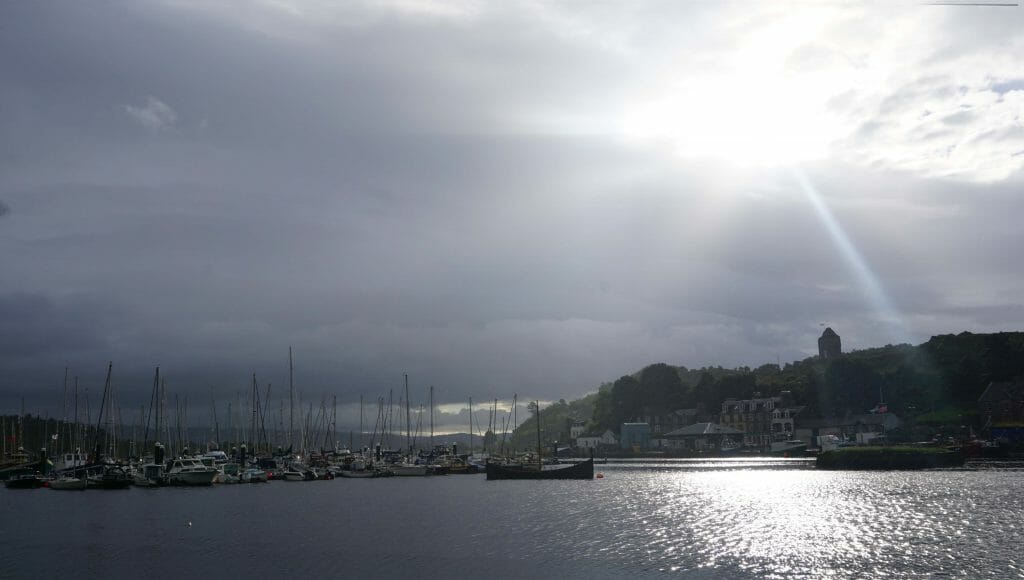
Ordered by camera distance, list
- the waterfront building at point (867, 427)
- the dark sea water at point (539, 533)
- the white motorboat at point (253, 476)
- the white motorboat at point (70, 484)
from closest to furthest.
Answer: the dark sea water at point (539, 533) → the white motorboat at point (70, 484) → the white motorboat at point (253, 476) → the waterfront building at point (867, 427)

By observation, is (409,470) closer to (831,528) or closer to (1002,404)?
A: (831,528)

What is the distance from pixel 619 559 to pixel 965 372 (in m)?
165

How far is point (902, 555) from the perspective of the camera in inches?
1853

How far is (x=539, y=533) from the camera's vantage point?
197 ft

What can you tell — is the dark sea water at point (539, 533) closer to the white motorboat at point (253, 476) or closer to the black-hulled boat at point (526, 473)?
the white motorboat at point (253, 476)

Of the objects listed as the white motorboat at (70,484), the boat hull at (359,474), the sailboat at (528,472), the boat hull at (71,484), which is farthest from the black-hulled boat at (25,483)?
the sailboat at (528,472)

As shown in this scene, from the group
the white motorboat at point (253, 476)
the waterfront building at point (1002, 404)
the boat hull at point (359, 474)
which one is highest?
the waterfront building at point (1002, 404)

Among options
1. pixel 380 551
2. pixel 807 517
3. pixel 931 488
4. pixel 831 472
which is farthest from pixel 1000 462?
pixel 380 551

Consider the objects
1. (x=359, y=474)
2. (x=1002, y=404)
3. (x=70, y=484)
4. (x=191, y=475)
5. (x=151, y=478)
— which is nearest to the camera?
(x=70, y=484)

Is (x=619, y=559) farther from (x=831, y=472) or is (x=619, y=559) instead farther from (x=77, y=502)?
(x=831, y=472)

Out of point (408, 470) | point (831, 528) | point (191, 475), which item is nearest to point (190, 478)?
point (191, 475)

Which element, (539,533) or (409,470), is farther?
(409,470)

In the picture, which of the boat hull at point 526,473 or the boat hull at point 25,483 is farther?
the boat hull at point 526,473

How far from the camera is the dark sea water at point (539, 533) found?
45500 mm
